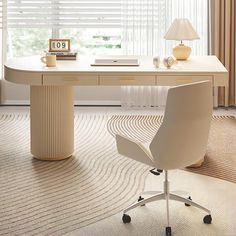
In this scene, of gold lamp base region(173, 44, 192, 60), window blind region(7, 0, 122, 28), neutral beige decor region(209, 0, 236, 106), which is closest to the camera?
gold lamp base region(173, 44, 192, 60)

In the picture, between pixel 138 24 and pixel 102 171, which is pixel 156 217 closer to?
pixel 102 171

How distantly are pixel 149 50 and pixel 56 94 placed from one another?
2311mm

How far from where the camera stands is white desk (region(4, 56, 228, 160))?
407 cm

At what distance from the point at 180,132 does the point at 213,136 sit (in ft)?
7.25

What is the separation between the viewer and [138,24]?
251 inches

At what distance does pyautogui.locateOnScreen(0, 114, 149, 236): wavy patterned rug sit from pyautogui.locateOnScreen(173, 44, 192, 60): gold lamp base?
91 centimetres

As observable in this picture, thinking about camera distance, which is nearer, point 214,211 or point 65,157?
point 214,211

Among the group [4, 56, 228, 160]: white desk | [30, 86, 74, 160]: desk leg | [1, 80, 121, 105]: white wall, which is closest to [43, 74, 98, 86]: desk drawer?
[4, 56, 228, 160]: white desk

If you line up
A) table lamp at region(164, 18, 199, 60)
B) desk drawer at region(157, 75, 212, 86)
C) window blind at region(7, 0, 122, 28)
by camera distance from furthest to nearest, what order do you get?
1. window blind at region(7, 0, 122, 28)
2. table lamp at region(164, 18, 199, 60)
3. desk drawer at region(157, 75, 212, 86)

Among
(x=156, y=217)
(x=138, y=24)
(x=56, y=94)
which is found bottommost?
(x=156, y=217)

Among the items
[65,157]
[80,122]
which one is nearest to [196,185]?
[65,157]

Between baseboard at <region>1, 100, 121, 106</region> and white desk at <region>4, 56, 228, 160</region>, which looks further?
baseboard at <region>1, 100, 121, 106</region>

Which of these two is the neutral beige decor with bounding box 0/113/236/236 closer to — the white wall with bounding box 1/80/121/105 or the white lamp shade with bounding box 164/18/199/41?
the white lamp shade with bounding box 164/18/199/41

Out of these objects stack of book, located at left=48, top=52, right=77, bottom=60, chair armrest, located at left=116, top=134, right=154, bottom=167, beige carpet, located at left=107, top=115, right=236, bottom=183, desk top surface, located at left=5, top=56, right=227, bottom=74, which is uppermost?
stack of book, located at left=48, top=52, right=77, bottom=60
